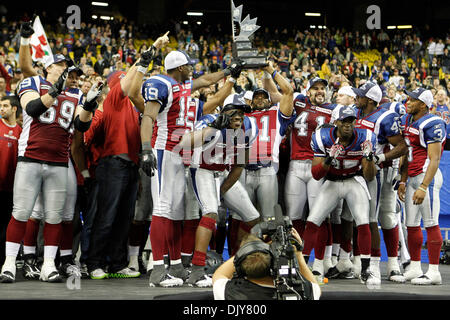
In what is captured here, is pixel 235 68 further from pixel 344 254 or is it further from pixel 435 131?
pixel 344 254

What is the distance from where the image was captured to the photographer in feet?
11.0

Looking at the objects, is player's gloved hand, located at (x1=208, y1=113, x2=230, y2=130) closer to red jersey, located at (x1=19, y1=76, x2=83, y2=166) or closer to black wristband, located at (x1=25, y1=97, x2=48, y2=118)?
red jersey, located at (x1=19, y1=76, x2=83, y2=166)

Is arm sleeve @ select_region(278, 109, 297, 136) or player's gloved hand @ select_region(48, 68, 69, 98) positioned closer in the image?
player's gloved hand @ select_region(48, 68, 69, 98)

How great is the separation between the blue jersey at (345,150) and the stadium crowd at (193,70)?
2.46 feet

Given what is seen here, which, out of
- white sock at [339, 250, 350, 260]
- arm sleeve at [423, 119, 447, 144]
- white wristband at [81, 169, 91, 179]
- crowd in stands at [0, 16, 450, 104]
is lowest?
white sock at [339, 250, 350, 260]

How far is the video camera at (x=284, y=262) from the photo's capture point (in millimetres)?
3174

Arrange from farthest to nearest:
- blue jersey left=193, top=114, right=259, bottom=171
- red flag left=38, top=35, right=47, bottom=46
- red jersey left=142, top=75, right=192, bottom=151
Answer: red flag left=38, top=35, right=47, bottom=46
blue jersey left=193, top=114, right=259, bottom=171
red jersey left=142, top=75, right=192, bottom=151

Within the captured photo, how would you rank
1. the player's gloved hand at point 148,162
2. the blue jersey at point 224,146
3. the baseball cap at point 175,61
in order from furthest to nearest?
1. the baseball cap at point 175,61
2. the blue jersey at point 224,146
3. the player's gloved hand at point 148,162

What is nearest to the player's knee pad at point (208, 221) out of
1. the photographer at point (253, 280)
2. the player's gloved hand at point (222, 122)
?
the player's gloved hand at point (222, 122)

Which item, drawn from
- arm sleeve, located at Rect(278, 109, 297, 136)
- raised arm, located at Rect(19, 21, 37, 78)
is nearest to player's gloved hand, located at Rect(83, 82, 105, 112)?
raised arm, located at Rect(19, 21, 37, 78)

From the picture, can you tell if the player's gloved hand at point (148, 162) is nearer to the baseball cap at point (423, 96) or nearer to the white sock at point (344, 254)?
the white sock at point (344, 254)

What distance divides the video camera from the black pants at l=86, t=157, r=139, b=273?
316 centimetres

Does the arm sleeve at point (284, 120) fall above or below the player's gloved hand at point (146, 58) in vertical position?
below
